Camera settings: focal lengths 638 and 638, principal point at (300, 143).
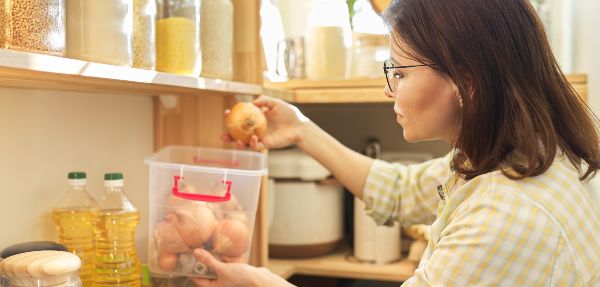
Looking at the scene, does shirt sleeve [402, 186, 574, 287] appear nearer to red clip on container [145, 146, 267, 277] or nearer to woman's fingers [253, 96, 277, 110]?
red clip on container [145, 146, 267, 277]

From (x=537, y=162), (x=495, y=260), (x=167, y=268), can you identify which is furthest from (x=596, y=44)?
(x=167, y=268)

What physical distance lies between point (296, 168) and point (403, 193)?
1.22 feet

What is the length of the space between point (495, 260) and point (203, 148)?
0.69 meters

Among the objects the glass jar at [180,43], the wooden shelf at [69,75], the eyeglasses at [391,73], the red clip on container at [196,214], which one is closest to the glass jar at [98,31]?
the wooden shelf at [69,75]

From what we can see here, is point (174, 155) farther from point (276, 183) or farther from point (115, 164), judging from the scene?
point (276, 183)

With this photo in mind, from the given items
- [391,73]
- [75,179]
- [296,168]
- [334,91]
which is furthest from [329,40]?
[75,179]

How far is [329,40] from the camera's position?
5.35ft

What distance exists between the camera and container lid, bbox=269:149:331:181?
1.60 m

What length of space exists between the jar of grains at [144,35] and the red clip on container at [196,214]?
192 mm

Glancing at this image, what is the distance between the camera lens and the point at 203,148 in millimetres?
1284

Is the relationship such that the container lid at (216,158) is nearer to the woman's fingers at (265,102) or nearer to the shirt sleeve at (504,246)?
the woman's fingers at (265,102)

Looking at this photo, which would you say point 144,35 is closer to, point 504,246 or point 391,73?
point 391,73

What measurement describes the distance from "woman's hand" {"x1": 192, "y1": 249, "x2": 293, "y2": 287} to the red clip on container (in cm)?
3

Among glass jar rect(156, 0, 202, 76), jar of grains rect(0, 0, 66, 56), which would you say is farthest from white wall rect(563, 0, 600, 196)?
jar of grains rect(0, 0, 66, 56)
